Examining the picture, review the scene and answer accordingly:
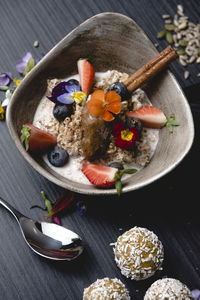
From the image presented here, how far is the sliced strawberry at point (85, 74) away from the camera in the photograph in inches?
68.3

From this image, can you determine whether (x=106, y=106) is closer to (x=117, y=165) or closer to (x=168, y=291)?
(x=117, y=165)

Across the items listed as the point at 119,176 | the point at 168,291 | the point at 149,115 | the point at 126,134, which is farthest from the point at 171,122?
the point at 168,291

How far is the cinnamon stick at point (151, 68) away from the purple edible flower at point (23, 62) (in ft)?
1.56

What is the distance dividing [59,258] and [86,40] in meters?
0.91

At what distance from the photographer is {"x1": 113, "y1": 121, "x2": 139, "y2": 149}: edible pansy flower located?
1.63 metres

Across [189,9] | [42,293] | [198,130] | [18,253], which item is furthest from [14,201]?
[189,9]

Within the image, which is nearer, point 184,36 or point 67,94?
point 67,94

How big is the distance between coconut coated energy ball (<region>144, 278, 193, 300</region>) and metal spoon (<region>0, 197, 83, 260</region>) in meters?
0.33

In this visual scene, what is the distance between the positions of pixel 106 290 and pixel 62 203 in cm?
40

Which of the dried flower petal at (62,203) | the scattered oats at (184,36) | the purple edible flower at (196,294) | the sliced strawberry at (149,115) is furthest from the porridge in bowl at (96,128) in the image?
the purple edible flower at (196,294)

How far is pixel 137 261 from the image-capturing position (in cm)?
161

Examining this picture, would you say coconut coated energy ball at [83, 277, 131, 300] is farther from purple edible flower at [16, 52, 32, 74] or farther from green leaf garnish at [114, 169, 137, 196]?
purple edible flower at [16, 52, 32, 74]

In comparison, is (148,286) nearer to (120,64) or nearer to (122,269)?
(122,269)

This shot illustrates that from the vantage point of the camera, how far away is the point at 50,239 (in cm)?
172
